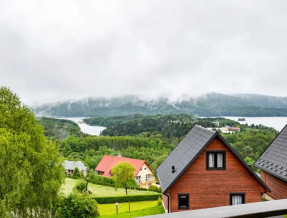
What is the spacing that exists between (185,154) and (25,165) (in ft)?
28.7

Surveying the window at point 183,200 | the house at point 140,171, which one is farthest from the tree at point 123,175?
the window at point 183,200

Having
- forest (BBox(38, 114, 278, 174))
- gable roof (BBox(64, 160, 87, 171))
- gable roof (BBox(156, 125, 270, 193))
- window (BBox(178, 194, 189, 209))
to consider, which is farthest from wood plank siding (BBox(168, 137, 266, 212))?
gable roof (BBox(64, 160, 87, 171))

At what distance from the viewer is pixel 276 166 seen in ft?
53.2

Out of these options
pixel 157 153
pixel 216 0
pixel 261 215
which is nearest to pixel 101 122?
pixel 157 153

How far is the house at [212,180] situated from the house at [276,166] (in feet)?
3.02

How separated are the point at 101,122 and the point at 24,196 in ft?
449

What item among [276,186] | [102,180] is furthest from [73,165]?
[276,186]

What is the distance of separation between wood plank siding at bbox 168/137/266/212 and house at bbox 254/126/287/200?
1.23m

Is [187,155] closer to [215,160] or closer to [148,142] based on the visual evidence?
[215,160]

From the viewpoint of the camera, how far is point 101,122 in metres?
149

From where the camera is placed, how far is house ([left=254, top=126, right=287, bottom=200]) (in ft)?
50.3

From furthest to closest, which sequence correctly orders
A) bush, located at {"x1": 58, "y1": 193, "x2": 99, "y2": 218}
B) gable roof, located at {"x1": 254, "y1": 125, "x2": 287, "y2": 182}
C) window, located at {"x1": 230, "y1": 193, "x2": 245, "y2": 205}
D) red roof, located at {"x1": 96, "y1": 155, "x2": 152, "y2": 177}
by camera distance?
red roof, located at {"x1": 96, "y1": 155, "x2": 152, "y2": 177} → bush, located at {"x1": 58, "y1": 193, "x2": 99, "y2": 218} → window, located at {"x1": 230, "y1": 193, "x2": 245, "y2": 205} → gable roof, located at {"x1": 254, "y1": 125, "x2": 287, "y2": 182}

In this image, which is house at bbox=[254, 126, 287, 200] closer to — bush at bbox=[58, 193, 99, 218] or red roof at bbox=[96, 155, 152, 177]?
bush at bbox=[58, 193, 99, 218]

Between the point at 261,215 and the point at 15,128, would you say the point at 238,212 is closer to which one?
the point at 261,215
